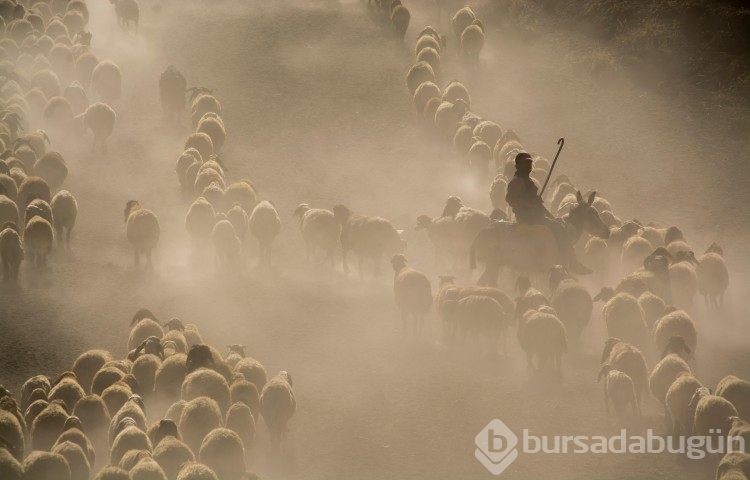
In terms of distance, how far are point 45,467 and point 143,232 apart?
1160 centimetres

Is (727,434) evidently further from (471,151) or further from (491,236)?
(471,151)

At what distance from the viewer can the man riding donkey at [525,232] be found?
26531 mm

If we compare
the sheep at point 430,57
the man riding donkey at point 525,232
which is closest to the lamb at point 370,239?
the man riding donkey at point 525,232

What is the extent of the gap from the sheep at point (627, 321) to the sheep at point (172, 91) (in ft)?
66.4

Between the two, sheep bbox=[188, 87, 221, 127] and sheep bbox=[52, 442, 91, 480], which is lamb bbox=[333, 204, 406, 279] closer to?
sheep bbox=[188, 87, 221, 127]

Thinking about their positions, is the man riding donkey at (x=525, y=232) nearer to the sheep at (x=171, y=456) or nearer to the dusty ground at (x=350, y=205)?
the dusty ground at (x=350, y=205)

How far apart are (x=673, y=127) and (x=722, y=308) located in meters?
12.1

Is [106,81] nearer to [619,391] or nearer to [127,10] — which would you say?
[127,10]

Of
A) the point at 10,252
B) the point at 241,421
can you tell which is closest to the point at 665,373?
the point at 241,421

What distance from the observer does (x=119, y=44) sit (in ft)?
153

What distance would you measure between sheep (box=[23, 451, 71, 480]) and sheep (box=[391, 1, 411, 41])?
2998 centimetres

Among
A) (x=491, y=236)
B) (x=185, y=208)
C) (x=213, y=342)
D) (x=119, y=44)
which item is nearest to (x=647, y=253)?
(x=491, y=236)

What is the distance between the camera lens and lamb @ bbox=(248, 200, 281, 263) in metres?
29.9

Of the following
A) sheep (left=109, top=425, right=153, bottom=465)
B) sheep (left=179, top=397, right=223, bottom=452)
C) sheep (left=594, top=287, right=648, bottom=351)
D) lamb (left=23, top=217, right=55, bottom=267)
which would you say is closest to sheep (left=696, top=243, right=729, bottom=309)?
sheep (left=594, top=287, right=648, bottom=351)
